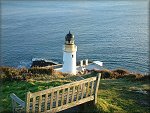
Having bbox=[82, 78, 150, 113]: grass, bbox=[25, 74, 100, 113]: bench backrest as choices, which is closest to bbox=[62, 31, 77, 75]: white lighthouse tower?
bbox=[82, 78, 150, 113]: grass

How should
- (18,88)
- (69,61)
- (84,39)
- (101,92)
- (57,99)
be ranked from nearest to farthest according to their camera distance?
(57,99) → (101,92) → (18,88) → (69,61) → (84,39)

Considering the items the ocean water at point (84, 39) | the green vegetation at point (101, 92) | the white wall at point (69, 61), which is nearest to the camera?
the green vegetation at point (101, 92)

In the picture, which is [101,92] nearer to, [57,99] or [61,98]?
[61,98]

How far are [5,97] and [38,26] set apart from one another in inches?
2597

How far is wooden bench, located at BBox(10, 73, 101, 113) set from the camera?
9289 millimetres

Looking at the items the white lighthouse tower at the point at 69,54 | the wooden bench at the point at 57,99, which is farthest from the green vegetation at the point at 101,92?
the white lighthouse tower at the point at 69,54

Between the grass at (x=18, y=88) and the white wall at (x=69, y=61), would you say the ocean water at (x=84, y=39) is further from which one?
the grass at (x=18, y=88)

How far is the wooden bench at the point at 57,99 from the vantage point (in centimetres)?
929

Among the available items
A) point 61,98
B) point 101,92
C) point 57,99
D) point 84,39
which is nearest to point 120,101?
point 101,92

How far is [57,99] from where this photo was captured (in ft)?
31.9

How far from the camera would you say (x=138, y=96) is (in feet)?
43.3

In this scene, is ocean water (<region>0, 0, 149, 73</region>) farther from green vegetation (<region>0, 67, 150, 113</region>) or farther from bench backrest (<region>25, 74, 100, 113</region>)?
bench backrest (<region>25, 74, 100, 113</region>)

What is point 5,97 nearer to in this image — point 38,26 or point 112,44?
point 112,44

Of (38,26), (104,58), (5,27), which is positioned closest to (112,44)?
(104,58)
